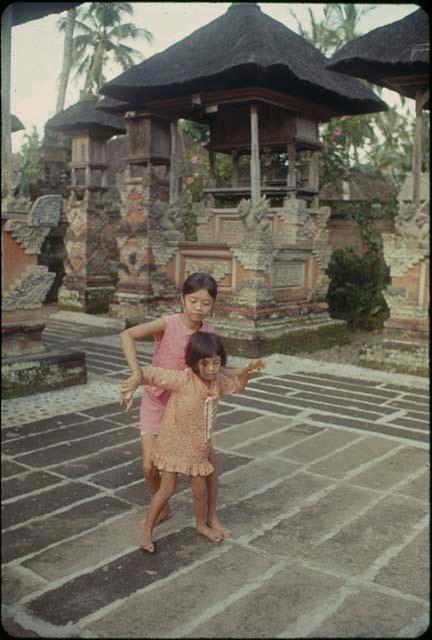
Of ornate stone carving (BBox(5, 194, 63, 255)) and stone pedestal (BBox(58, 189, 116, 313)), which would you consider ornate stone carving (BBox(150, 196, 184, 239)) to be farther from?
ornate stone carving (BBox(5, 194, 63, 255))

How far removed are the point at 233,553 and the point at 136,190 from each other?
8531mm

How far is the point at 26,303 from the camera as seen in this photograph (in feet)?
20.0

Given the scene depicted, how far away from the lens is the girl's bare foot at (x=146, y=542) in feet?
9.62

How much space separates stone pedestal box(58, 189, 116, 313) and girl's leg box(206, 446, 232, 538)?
9.85 m

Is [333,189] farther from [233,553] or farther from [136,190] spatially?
[233,553]

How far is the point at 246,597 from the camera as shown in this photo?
254 centimetres

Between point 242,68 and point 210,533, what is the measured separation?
6.71 metres

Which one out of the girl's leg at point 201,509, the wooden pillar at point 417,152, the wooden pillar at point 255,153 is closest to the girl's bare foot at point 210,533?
the girl's leg at point 201,509

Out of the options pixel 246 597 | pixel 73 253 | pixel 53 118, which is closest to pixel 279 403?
pixel 246 597

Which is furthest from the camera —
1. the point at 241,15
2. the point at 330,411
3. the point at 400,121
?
the point at 400,121

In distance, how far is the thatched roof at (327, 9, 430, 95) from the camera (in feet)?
24.4

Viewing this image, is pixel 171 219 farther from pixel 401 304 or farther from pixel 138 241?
pixel 401 304

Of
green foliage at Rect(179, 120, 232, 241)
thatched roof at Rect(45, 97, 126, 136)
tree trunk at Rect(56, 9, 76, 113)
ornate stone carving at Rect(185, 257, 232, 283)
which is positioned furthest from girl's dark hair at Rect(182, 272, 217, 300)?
thatched roof at Rect(45, 97, 126, 136)

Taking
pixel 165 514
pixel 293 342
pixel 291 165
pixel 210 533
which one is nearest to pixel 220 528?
pixel 210 533
